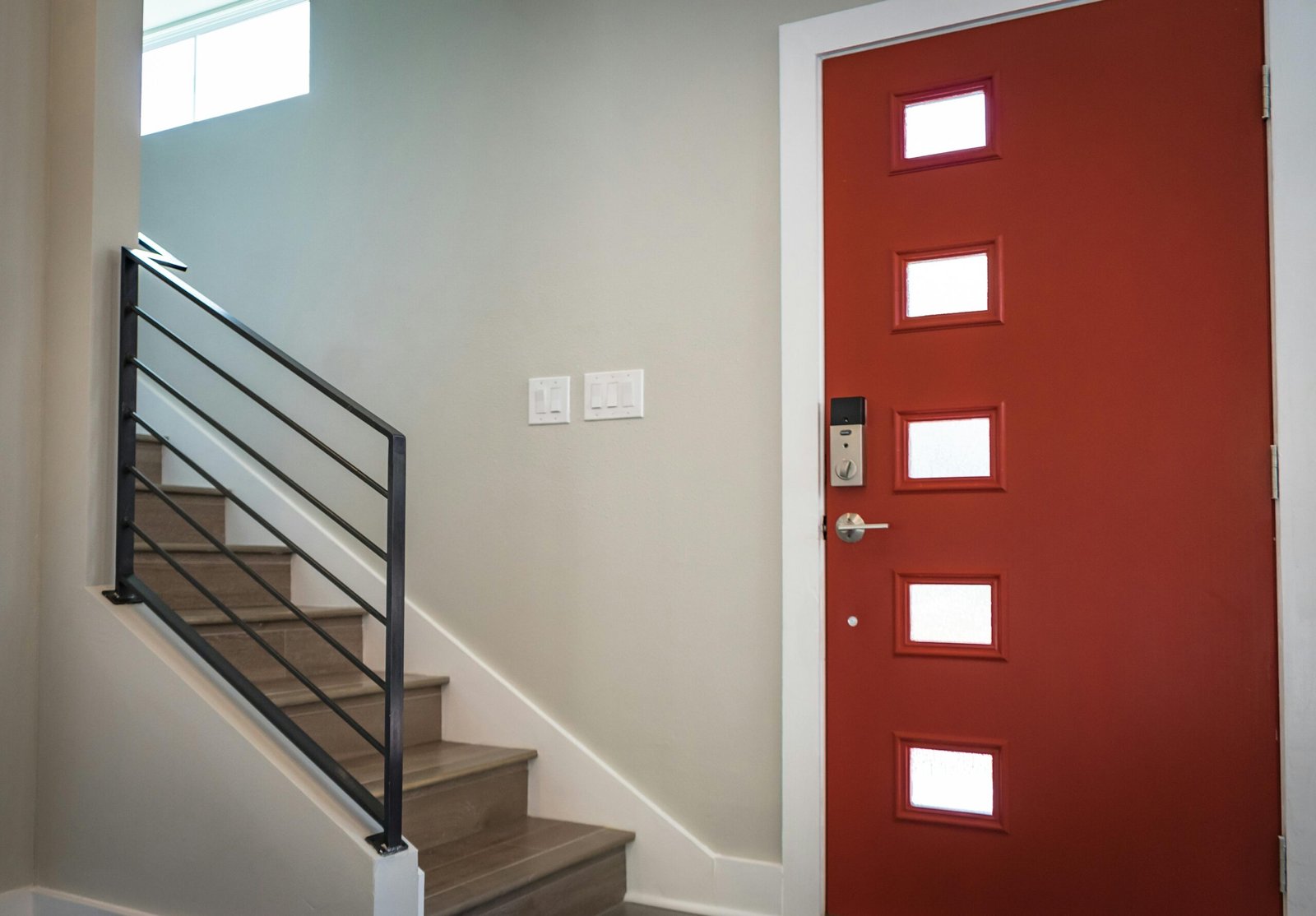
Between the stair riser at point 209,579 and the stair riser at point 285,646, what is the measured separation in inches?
6.7

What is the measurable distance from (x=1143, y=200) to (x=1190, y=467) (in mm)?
559

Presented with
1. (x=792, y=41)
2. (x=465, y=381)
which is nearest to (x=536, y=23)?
(x=792, y=41)

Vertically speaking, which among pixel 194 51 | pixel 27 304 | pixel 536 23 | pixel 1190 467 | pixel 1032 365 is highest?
pixel 194 51

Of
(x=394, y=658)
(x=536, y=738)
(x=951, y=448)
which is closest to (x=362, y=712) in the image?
(x=536, y=738)

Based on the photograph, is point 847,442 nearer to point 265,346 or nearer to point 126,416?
point 265,346

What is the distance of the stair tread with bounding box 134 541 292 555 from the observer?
2.80 metres

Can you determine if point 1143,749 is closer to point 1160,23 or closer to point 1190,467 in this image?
point 1190,467

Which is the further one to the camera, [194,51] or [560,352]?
[194,51]

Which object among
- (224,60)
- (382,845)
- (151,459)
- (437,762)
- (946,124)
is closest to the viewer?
(382,845)

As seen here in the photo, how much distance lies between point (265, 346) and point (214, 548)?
971 mm

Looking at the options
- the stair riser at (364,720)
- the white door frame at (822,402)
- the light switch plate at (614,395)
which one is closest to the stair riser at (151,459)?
the stair riser at (364,720)

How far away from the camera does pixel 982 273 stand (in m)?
2.37

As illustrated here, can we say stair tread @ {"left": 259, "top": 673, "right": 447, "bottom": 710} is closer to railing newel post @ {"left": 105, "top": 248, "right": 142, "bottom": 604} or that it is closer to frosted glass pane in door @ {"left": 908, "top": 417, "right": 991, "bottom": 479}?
railing newel post @ {"left": 105, "top": 248, "right": 142, "bottom": 604}

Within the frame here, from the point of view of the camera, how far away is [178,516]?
318cm
